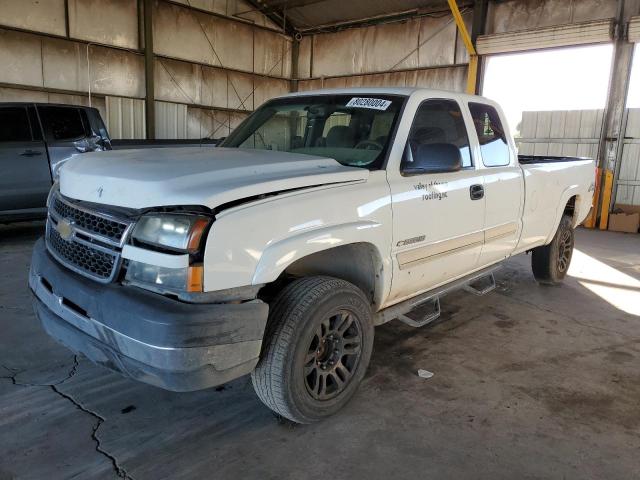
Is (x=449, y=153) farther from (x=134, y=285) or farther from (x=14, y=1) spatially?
(x=14, y=1)

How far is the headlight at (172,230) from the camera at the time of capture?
2.06 metres

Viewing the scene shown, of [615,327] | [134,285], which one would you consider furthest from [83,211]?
[615,327]

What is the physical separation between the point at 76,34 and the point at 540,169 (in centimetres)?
1142

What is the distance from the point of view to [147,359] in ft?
6.79

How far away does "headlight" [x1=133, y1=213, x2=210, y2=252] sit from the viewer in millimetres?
2061

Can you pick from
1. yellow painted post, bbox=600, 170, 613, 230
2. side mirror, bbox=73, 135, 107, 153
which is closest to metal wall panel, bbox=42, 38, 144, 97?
side mirror, bbox=73, 135, 107, 153

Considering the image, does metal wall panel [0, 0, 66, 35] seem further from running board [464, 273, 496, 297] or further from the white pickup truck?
running board [464, 273, 496, 297]

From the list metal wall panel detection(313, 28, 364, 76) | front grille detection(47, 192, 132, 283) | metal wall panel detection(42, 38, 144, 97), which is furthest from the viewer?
metal wall panel detection(313, 28, 364, 76)

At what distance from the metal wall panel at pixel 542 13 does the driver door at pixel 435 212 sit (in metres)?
9.19

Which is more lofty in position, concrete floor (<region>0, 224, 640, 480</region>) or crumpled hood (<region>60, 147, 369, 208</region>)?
crumpled hood (<region>60, 147, 369, 208</region>)

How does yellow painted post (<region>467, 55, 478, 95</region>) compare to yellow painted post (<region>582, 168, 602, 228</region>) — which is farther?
yellow painted post (<region>467, 55, 478, 95</region>)

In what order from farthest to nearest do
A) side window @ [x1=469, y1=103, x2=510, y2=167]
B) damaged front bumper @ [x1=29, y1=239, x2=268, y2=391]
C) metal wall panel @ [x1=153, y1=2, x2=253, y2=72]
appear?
metal wall panel @ [x1=153, y1=2, x2=253, y2=72] → side window @ [x1=469, y1=103, x2=510, y2=167] → damaged front bumper @ [x1=29, y1=239, x2=268, y2=391]

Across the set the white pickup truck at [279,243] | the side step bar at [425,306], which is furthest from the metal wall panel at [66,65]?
the side step bar at [425,306]

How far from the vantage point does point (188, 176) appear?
2275mm
